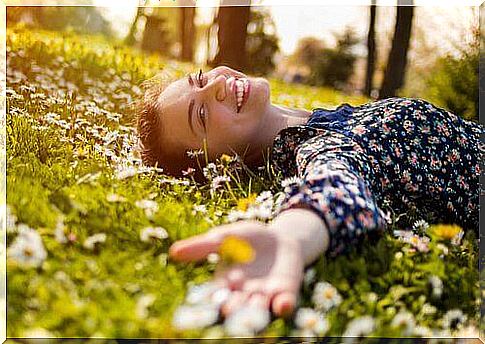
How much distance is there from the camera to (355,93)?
92.2 inches

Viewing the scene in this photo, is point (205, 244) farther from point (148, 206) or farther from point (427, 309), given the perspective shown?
point (427, 309)

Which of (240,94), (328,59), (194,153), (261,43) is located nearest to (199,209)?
(194,153)

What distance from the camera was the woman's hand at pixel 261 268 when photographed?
4.03 feet

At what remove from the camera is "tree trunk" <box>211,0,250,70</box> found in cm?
209

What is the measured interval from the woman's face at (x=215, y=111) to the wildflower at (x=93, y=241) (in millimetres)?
421

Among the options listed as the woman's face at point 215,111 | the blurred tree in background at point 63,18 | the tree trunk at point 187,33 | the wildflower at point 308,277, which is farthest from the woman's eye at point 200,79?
the wildflower at point 308,277

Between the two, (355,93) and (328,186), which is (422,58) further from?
(328,186)

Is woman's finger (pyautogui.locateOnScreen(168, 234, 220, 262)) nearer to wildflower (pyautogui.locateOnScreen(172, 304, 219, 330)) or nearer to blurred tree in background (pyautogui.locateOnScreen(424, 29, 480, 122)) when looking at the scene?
wildflower (pyautogui.locateOnScreen(172, 304, 219, 330))

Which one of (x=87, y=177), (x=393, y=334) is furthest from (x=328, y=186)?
(x=87, y=177)

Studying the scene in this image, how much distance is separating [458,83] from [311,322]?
101 centimetres

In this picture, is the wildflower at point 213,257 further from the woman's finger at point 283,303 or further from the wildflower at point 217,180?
the wildflower at point 217,180

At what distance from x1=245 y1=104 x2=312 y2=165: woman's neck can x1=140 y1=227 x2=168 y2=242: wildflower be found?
42 centimetres

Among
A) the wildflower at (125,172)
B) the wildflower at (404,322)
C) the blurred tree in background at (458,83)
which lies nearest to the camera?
the wildflower at (404,322)

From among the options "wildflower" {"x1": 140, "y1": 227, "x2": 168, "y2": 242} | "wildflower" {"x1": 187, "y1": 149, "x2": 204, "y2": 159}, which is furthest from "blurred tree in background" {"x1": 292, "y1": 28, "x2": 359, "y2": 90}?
"wildflower" {"x1": 140, "y1": 227, "x2": 168, "y2": 242}
